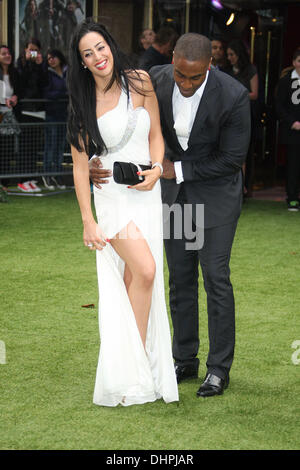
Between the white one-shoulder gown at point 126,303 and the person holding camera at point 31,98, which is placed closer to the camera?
the white one-shoulder gown at point 126,303

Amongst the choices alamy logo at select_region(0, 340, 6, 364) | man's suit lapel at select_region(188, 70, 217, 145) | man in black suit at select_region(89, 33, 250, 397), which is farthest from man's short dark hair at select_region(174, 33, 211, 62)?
alamy logo at select_region(0, 340, 6, 364)

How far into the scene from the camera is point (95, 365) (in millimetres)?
4422

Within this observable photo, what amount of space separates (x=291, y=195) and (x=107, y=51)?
6.92 metres

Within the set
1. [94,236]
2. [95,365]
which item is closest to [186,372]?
[95,365]

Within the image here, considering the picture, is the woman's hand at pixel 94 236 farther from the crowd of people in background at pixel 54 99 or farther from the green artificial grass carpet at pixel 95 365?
the crowd of people in background at pixel 54 99

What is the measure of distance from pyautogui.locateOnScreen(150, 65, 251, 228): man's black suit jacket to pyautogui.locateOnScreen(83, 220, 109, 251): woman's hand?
18.5 inches

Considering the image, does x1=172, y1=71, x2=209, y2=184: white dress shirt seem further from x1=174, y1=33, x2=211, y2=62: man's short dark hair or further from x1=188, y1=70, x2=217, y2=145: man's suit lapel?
x1=174, y1=33, x2=211, y2=62: man's short dark hair

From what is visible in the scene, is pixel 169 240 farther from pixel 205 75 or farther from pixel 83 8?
pixel 83 8

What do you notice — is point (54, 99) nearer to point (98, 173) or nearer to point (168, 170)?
point (168, 170)

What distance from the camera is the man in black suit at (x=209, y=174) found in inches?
150

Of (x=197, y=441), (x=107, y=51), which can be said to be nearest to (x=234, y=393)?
(x=197, y=441)

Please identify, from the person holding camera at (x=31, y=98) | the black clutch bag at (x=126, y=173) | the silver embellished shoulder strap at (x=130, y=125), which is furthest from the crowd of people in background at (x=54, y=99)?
the black clutch bag at (x=126, y=173)

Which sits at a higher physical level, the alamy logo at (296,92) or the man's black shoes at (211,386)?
the alamy logo at (296,92)

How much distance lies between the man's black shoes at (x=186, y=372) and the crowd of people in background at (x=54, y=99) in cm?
534
